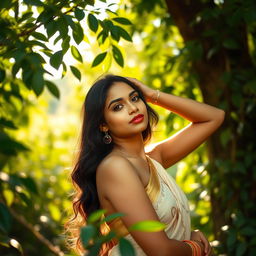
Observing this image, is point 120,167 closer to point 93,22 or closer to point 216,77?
point 93,22

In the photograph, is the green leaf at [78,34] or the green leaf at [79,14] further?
the green leaf at [78,34]

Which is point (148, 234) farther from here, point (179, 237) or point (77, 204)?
point (77, 204)

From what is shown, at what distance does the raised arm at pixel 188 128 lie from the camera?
8.55 ft

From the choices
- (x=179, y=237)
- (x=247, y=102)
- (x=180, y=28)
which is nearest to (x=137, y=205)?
A: (x=179, y=237)

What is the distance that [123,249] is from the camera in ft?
3.76

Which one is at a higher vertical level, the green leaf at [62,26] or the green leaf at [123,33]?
the green leaf at [62,26]

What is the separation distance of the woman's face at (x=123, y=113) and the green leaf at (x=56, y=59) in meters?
0.25

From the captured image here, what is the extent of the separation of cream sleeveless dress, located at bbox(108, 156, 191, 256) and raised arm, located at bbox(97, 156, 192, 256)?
134 mm

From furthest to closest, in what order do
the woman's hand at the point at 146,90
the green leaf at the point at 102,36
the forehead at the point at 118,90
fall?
the woman's hand at the point at 146,90 < the green leaf at the point at 102,36 < the forehead at the point at 118,90

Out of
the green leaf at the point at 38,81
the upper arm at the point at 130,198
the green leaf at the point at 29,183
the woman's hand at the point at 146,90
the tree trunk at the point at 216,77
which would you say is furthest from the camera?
the tree trunk at the point at 216,77

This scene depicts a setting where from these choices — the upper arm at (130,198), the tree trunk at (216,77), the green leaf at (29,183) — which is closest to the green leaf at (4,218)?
the green leaf at (29,183)

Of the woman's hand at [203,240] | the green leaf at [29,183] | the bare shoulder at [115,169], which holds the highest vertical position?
the green leaf at [29,183]

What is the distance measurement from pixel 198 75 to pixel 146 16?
1.38m

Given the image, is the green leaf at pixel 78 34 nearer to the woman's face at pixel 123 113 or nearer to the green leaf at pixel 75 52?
the green leaf at pixel 75 52
